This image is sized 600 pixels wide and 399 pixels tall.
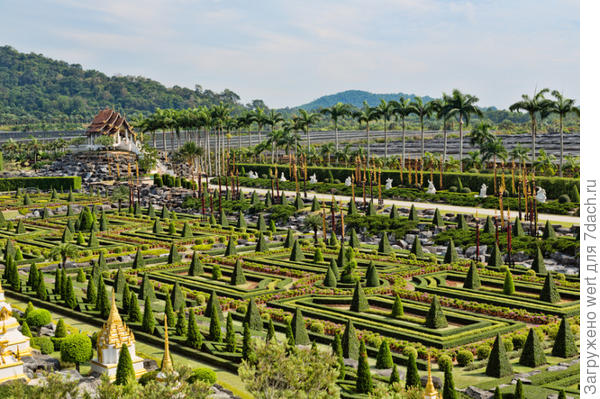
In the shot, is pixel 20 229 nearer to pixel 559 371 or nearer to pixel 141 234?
pixel 141 234

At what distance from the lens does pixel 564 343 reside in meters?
30.8

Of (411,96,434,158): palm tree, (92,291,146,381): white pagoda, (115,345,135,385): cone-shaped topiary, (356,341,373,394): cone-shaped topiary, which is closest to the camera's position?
(356,341,373,394): cone-shaped topiary

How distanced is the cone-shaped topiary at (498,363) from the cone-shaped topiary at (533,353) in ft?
4.68

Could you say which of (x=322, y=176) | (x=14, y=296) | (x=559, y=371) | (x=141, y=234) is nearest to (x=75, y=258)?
(x=14, y=296)

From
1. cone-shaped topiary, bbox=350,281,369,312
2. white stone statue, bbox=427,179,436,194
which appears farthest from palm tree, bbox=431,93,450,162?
cone-shaped topiary, bbox=350,281,369,312

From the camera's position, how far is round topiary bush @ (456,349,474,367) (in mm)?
30422

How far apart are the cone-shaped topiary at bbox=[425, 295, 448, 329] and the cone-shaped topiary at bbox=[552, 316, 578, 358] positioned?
18.5 feet

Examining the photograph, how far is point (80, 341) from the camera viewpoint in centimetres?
3089

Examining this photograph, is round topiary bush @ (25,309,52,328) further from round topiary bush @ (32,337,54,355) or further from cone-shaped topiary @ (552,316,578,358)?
cone-shaped topiary @ (552,316,578,358)

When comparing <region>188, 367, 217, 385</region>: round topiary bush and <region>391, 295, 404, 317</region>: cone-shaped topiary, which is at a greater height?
<region>391, 295, 404, 317</region>: cone-shaped topiary

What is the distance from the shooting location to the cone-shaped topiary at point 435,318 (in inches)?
1374

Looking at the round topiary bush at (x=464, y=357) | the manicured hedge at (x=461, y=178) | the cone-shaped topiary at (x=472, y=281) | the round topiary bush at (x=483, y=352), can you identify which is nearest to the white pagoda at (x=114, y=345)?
the round topiary bush at (x=464, y=357)

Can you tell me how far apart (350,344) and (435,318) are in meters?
5.65
